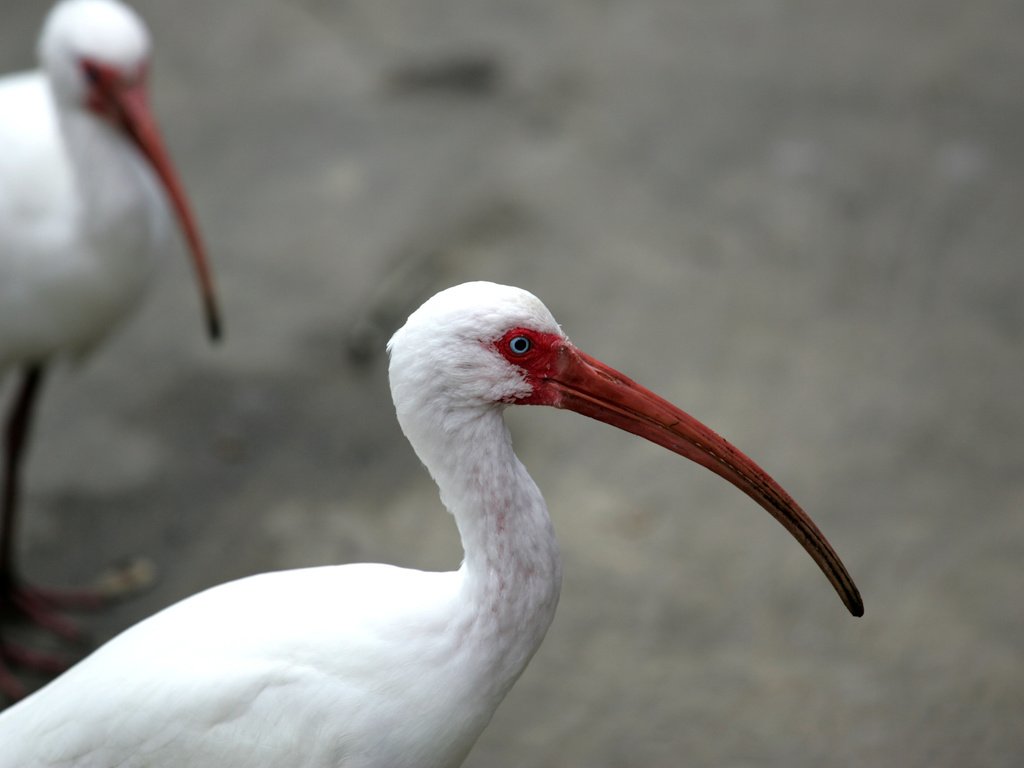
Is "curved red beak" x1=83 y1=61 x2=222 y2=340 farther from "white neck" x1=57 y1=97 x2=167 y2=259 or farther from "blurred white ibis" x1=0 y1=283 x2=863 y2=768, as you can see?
"blurred white ibis" x1=0 y1=283 x2=863 y2=768

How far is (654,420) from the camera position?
8.25ft

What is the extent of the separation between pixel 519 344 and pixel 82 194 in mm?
2126

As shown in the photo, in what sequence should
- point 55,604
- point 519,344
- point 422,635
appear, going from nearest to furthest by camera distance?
point 519,344
point 422,635
point 55,604

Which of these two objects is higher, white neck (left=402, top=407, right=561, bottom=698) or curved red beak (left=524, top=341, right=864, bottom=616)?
curved red beak (left=524, top=341, right=864, bottom=616)

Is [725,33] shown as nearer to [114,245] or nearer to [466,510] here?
[114,245]

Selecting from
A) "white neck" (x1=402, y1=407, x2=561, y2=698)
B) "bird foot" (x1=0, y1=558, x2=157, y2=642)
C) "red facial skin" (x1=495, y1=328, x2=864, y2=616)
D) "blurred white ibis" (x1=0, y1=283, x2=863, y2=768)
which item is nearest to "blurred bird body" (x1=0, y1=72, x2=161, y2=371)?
"bird foot" (x1=0, y1=558, x2=157, y2=642)

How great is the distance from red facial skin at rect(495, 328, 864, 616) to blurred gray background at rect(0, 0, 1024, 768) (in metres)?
1.50

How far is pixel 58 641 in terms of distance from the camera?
14.6 ft

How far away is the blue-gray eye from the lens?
2.40 m

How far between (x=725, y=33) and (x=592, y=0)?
0.79m

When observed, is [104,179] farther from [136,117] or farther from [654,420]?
[654,420]

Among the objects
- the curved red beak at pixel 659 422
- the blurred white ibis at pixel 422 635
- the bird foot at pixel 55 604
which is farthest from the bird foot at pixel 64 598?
the curved red beak at pixel 659 422

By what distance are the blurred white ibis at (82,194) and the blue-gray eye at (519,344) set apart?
76.2 inches

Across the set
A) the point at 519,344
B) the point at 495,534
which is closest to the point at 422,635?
the point at 495,534
